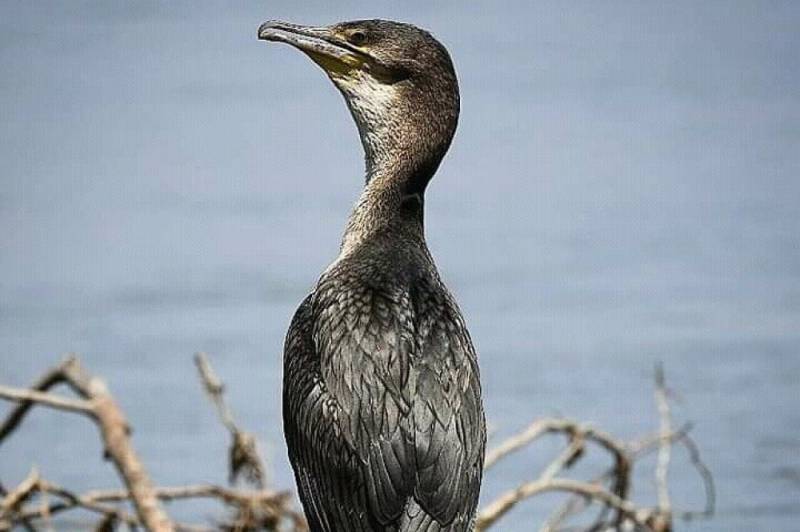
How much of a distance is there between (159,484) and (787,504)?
8.67 feet

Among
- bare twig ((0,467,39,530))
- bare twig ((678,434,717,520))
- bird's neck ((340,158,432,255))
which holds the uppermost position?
bird's neck ((340,158,432,255))

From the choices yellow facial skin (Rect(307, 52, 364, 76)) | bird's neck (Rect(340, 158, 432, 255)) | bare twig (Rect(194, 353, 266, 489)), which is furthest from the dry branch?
yellow facial skin (Rect(307, 52, 364, 76))

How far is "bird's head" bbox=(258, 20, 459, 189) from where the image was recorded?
5410 millimetres

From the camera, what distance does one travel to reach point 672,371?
33.4ft

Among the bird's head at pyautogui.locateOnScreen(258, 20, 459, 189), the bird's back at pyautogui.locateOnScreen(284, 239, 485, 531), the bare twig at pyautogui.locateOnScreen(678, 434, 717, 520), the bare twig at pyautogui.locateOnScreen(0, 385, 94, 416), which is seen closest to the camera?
the bird's back at pyautogui.locateOnScreen(284, 239, 485, 531)

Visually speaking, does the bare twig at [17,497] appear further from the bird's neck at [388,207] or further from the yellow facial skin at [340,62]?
the yellow facial skin at [340,62]

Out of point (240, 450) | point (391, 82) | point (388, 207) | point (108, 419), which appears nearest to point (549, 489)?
point (240, 450)

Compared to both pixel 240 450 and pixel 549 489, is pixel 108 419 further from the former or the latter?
pixel 549 489

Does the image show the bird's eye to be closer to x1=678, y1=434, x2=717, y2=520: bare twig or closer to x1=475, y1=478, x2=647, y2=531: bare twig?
x1=475, y1=478, x2=647, y2=531: bare twig

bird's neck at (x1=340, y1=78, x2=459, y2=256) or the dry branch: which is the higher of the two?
bird's neck at (x1=340, y1=78, x2=459, y2=256)

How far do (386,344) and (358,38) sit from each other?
896 millimetres

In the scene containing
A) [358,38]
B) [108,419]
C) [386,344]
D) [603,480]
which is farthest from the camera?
[603,480]

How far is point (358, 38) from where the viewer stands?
5.45 meters

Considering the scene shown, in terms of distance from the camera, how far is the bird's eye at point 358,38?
214 inches
